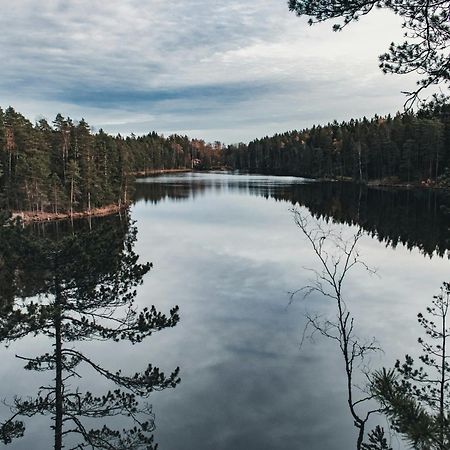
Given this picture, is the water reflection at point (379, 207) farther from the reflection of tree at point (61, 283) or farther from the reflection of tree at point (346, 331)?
the reflection of tree at point (61, 283)

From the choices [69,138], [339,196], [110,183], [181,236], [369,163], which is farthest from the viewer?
[369,163]

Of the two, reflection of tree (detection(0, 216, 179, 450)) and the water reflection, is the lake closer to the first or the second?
reflection of tree (detection(0, 216, 179, 450))

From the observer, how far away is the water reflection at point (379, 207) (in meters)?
44.8

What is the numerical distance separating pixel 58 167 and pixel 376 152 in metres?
71.9

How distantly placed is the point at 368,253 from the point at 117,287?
30.0m

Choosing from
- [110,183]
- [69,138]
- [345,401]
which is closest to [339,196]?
[110,183]

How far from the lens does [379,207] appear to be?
64312mm

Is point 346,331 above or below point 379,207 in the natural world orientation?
below

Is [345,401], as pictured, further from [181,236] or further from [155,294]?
[181,236]

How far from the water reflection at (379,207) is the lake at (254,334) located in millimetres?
571

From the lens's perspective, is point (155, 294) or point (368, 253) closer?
point (155, 294)

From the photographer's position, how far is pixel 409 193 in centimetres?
8081

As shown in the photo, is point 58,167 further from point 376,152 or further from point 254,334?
point 376,152

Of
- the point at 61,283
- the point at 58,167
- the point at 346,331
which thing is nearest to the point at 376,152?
the point at 58,167
